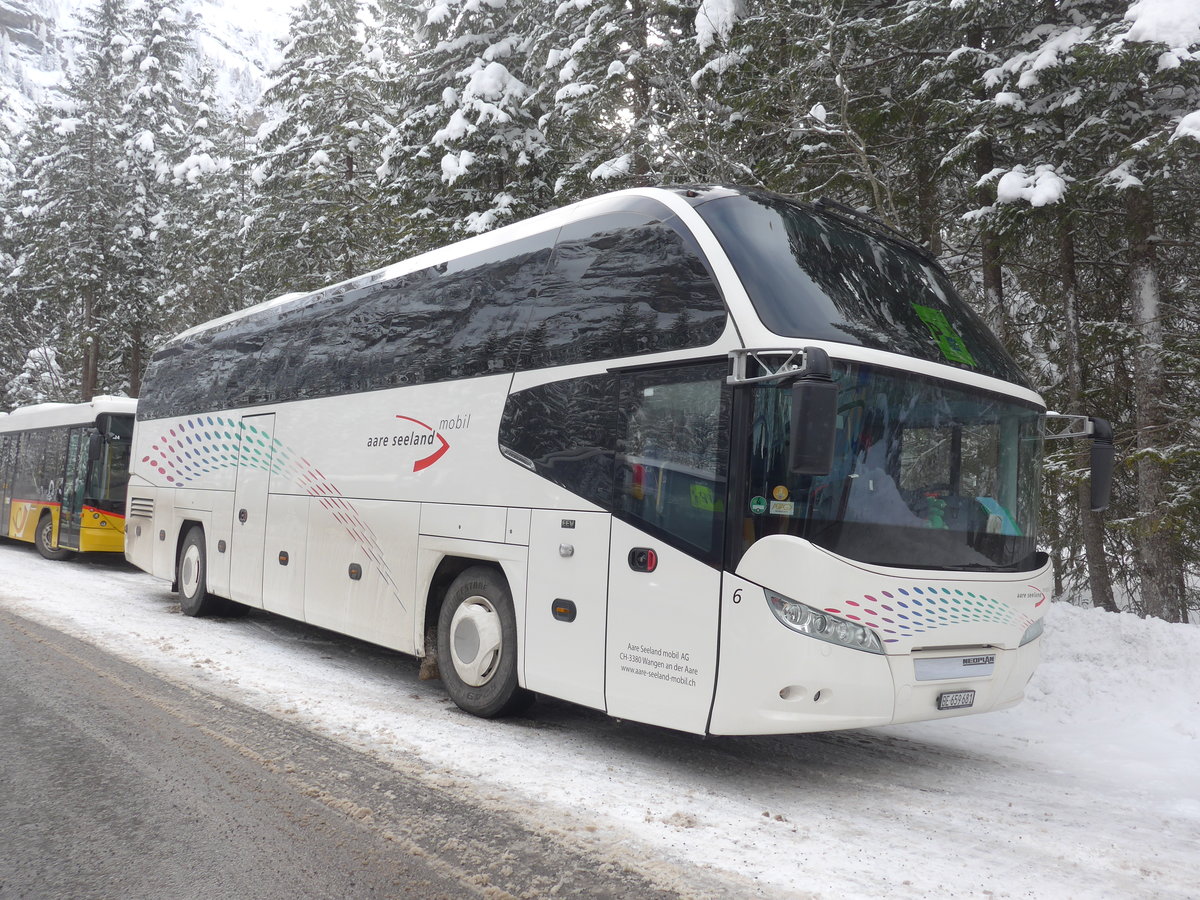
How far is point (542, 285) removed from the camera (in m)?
6.75

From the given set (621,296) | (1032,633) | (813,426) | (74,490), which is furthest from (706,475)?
(74,490)

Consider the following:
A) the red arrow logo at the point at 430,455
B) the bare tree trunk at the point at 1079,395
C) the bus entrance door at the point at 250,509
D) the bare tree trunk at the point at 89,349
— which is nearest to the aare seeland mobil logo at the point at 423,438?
the red arrow logo at the point at 430,455

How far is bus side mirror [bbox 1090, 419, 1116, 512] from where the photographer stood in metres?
6.55

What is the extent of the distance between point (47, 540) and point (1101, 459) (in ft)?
65.1

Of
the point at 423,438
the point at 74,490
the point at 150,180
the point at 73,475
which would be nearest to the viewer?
the point at 423,438

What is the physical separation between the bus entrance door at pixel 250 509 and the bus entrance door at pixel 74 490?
8.85 m

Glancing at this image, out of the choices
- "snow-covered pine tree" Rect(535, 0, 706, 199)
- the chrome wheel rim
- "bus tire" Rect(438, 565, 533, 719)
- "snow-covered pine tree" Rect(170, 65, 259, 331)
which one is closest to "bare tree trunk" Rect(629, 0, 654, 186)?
"snow-covered pine tree" Rect(535, 0, 706, 199)

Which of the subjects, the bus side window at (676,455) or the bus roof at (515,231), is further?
the bus roof at (515,231)

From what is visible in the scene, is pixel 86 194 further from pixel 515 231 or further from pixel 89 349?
pixel 515 231

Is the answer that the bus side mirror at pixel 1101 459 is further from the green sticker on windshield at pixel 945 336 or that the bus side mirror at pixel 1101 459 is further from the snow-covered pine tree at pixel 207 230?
the snow-covered pine tree at pixel 207 230

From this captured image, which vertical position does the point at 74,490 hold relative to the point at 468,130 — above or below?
below

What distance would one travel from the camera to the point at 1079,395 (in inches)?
465

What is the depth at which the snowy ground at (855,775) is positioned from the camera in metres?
4.18

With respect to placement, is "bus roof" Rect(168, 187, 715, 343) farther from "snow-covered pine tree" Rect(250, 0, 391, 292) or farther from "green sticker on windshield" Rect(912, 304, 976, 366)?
"snow-covered pine tree" Rect(250, 0, 391, 292)
